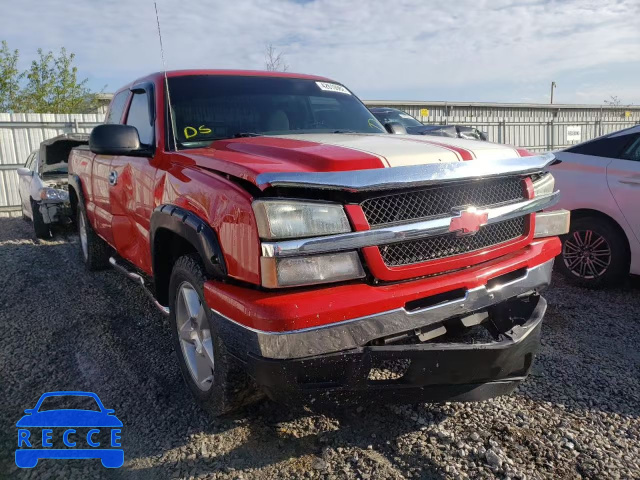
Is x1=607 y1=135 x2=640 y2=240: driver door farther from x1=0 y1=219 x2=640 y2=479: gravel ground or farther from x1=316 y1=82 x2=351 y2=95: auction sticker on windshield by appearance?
x1=316 y1=82 x2=351 y2=95: auction sticker on windshield

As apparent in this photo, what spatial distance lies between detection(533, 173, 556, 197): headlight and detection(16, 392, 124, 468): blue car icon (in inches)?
98.7

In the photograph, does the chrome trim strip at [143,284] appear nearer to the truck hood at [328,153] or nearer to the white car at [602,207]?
the truck hood at [328,153]

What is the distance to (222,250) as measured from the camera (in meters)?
2.22

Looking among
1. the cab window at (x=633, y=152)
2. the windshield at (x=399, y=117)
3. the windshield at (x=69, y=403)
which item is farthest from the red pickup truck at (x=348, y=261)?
the windshield at (x=399, y=117)

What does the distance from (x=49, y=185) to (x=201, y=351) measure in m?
6.81

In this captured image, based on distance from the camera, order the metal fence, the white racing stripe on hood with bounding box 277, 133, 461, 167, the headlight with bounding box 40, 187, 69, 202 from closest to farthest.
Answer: the white racing stripe on hood with bounding box 277, 133, 461, 167 < the headlight with bounding box 40, 187, 69, 202 < the metal fence

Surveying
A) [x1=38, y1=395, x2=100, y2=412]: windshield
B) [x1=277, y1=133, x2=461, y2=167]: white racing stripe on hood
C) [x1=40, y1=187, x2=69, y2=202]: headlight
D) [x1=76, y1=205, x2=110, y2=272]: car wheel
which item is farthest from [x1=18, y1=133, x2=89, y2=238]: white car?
[x1=277, y1=133, x2=461, y2=167]: white racing stripe on hood

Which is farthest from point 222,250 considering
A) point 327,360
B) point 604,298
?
point 604,298

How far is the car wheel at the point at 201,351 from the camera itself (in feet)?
7.64

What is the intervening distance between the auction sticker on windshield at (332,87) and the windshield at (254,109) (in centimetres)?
2

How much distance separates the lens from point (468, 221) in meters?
2.30

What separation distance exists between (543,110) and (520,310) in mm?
25212

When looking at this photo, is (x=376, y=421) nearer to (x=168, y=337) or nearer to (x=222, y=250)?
(x=222, y=250)

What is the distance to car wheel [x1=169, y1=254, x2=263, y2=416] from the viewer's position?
2.33 metres
